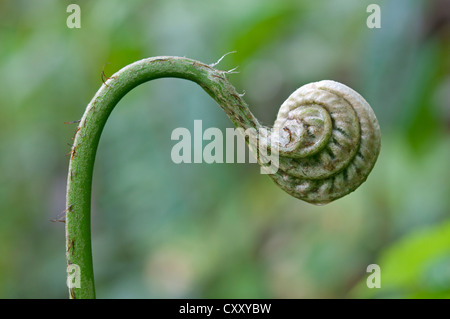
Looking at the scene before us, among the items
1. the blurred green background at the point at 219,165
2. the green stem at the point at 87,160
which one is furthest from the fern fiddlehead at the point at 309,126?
the blurred green background at the point at 219,165

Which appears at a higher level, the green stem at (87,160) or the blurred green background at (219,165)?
the blurred green background at (219,165)

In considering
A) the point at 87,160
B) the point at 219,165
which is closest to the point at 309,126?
the point at 87,160

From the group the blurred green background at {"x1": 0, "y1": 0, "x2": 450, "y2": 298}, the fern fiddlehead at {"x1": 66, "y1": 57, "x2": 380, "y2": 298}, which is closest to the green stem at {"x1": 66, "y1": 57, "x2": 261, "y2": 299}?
the fern fiddlehead at {"x1": 66, "y1": 57, "x2": 380, "y2": 298}

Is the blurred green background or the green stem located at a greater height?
the blurred green background

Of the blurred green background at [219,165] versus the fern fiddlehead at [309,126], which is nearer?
the fern fiddlehead at [309,126]

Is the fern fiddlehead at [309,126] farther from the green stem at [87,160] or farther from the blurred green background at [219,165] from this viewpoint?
the blurred green background at [219,165]

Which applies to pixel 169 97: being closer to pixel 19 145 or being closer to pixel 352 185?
pixel 352 185

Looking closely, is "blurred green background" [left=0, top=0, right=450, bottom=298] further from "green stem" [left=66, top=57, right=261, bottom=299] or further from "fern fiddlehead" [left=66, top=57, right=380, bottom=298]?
"green stem" [left=66, top=57, right=261, bottom=299]

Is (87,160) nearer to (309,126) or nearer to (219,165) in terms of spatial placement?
(309,126)

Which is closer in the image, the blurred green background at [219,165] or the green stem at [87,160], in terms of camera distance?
the green stem at [87,160]
